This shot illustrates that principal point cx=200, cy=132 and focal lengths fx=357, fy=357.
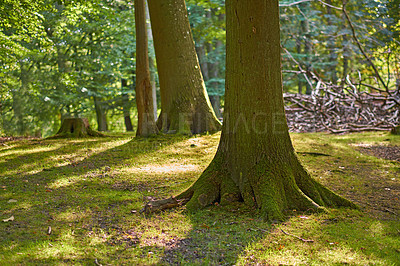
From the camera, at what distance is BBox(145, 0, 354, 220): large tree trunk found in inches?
180

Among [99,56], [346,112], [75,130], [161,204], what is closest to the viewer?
[161,204]

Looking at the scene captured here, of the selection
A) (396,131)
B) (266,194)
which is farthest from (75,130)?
(396,131)

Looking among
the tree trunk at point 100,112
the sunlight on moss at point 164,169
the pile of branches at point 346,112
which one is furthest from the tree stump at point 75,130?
the tree trunk at point 100,112

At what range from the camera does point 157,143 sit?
327 inches

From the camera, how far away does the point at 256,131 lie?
469 cm

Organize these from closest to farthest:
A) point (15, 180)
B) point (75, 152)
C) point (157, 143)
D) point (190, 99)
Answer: point (15, 180)
point (75, 152)
point (157, 143)
point (190, 99)

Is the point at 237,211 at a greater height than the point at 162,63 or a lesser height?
lesser

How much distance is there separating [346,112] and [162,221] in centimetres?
1073

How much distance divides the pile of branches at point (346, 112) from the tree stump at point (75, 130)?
7431 millimetres

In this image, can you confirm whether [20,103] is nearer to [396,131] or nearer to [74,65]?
[74,65]

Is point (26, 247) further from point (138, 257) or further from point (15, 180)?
point (15, 180)

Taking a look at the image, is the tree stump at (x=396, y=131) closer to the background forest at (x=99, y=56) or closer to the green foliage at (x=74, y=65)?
the background forest at (x=99, y=56)

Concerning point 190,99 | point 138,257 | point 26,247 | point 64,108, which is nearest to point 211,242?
point 138,257

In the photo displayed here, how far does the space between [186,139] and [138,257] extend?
17.3 feet
